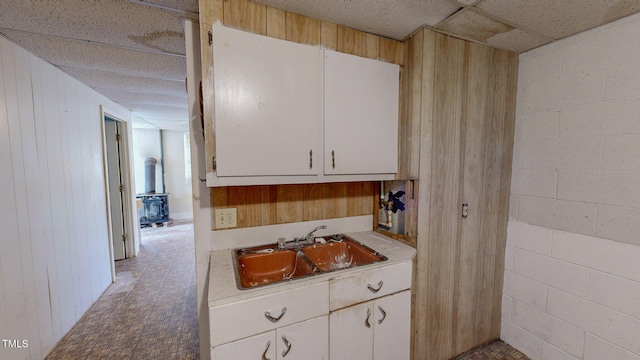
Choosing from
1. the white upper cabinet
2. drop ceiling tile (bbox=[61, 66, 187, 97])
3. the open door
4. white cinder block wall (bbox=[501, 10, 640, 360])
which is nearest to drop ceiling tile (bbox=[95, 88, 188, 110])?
drop ceiling tile (bbox=[61, 66, 187, 97])

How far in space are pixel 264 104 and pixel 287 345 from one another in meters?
1.18

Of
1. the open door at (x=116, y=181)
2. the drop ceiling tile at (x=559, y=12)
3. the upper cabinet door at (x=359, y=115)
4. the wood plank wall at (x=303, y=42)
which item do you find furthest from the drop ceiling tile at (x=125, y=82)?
the drop ceiling tile at (x=559, y=12)

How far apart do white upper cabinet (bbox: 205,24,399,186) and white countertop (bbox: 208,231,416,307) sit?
452 mm

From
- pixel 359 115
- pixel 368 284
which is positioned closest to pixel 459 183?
pixel 359 115

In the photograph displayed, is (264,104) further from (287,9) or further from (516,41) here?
(516,41)

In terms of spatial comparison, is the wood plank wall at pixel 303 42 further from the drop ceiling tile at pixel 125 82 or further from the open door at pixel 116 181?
the open door at pixel 116 181

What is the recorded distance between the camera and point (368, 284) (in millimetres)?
1336

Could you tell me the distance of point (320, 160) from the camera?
1.44 metres

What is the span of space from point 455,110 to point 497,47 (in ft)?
2.01

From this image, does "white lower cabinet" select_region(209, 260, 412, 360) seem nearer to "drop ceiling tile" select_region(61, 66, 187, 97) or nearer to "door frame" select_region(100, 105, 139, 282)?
"drop ceiling tile" select_region(61, 66, 187, 97)

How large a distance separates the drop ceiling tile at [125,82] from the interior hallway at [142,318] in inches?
89.7

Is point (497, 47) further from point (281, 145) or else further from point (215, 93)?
point (215, 93)

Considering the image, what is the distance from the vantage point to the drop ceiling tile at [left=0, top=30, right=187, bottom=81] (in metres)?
1.66

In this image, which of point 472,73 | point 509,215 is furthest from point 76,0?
point 509,215
